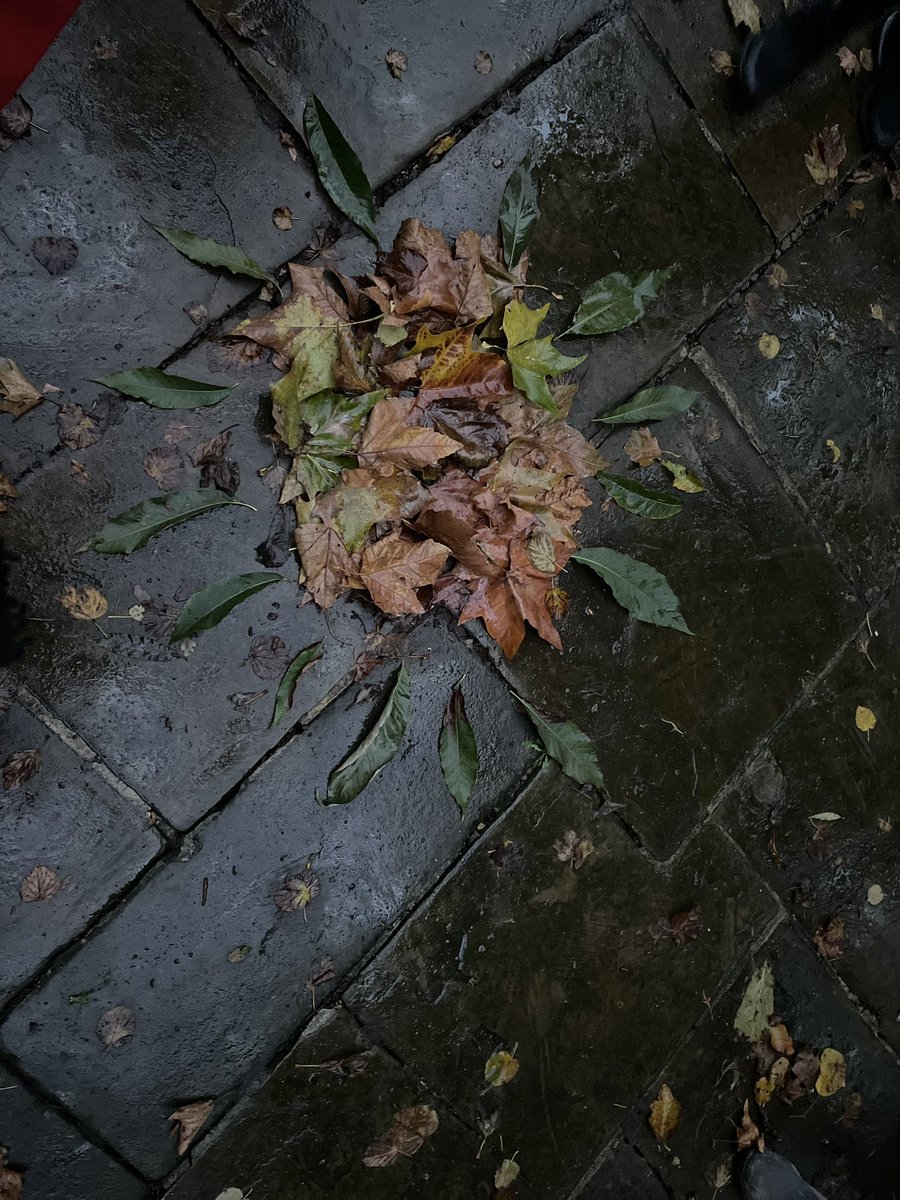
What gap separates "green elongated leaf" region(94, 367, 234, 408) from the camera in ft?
6.77

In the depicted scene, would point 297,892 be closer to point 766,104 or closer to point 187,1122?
point 187,1122

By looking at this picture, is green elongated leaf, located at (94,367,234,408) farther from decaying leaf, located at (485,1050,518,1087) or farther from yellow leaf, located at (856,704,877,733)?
yellow leaf, located at (856,704,877,733)

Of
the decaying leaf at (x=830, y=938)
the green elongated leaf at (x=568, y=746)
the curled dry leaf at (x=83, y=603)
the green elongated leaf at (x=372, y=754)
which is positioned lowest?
the decaying leaf at (x=830, y=938)

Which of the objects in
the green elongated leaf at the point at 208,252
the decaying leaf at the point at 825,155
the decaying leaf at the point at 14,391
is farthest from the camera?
the decaying leaf at the point at 825,155

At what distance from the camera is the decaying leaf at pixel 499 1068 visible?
2379 millimetres

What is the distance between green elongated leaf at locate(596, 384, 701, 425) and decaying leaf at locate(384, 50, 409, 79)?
1.11m

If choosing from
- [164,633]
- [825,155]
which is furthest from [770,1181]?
[825,155]

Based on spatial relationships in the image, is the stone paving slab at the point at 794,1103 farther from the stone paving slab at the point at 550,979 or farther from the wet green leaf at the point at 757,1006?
the stone paving slab at the point at 550,979

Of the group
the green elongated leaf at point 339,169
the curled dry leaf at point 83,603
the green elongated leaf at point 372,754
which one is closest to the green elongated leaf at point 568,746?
the green elongated leaf at point 372,754

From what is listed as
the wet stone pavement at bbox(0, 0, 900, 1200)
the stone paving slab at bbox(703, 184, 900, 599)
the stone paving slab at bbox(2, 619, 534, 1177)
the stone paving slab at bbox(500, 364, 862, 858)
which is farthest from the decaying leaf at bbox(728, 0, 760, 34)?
the stone paving slab at bbox(2, 619, 534, 1177)

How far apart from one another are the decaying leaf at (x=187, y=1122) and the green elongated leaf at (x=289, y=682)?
998 mm

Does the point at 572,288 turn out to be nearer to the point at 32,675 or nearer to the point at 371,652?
the point at 371,652

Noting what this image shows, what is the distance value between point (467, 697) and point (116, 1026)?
48.6 inches

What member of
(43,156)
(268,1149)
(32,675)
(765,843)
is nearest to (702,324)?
(765,843)
